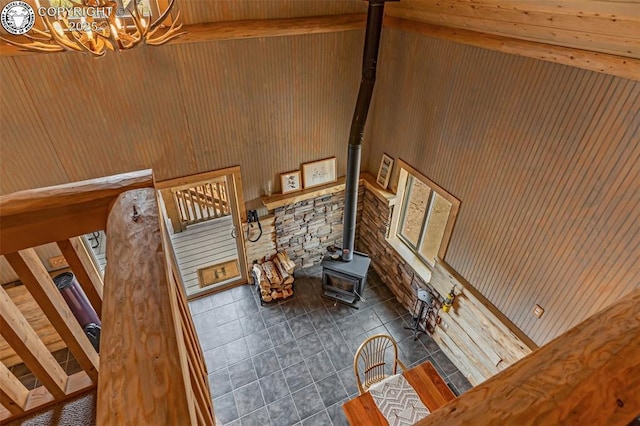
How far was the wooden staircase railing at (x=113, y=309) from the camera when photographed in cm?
66

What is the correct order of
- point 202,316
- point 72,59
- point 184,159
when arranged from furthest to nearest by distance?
point 202,316, point 184,159, point 72,59

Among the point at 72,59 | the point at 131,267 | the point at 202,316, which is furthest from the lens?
the point at 202,316

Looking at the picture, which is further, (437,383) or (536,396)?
(437,383)

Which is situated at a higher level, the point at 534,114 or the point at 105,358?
the point at 105,358

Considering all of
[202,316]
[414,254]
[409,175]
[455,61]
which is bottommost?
[202,316]

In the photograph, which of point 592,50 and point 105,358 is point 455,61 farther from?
point 105,358

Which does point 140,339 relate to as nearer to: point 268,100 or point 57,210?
point 57,210

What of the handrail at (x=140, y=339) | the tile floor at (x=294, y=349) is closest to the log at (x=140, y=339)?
the handrail at (x=140, y=339)

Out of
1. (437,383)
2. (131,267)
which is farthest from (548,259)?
(131,267)

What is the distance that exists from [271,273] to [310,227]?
943mm

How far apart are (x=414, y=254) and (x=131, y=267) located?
4607 millimetres

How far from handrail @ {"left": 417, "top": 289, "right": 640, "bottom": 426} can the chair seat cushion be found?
2.96 m

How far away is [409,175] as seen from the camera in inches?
191

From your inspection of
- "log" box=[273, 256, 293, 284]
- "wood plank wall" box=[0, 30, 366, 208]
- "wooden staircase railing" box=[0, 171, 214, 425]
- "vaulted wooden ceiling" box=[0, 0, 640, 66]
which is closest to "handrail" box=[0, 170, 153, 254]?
"wooden staircase railing" box=[0, 171, 214, 425]
